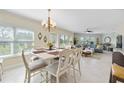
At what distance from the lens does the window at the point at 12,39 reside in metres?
3.87

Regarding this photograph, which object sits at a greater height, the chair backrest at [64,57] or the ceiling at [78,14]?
the ceiling at [78,14]

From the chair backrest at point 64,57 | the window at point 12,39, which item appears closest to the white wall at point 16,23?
the window at point 12,39

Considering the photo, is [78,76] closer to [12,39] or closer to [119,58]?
[119,58]

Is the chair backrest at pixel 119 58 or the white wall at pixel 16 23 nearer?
the chair backrest at pixel 119 58

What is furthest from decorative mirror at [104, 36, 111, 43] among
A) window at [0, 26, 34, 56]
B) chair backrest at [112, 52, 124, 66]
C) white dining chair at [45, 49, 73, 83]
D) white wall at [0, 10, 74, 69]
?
white dining chair at [45, 49, 73, 83]

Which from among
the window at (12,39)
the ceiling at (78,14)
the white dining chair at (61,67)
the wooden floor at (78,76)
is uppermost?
the ceiling at (78,14)

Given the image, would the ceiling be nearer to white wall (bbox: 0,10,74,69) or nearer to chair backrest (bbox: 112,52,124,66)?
white wall (bbox: 0,10,74,69)

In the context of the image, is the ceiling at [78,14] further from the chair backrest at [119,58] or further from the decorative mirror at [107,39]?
the decorative mirror at [107,39]

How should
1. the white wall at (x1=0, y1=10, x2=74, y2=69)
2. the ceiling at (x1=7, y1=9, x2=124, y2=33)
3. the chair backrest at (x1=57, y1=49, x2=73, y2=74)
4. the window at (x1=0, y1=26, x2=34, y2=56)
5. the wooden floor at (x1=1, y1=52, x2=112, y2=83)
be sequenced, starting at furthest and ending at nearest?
1. the window at (x1=0, y1=26, x2=34, y2=56)
2. the white wall at (x1=0, y1=10, x2=74, y2=69)
3. the ceiling at (x1=7, y1=9, x2=124, y2=33)
4. the wooden floor at (x1=1, y1=52, x2=112, y2=83)
5. the chair backrest at (x1=57, y1=49, x2=73, y2=74)

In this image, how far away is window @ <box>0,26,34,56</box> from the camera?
387 cm
